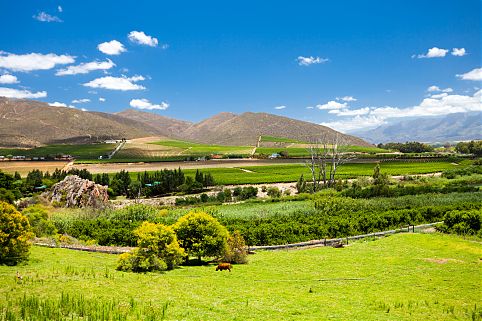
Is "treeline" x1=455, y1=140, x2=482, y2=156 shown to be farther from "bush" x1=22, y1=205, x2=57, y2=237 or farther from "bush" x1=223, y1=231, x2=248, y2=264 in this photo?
"bush" x1=22, y1=205, x2=57, y2=237

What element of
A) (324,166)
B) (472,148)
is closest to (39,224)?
(324,166)

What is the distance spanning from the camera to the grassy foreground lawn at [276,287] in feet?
44.3

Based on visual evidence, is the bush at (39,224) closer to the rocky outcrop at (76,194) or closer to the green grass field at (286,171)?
the rocky outcrop at (76,194)

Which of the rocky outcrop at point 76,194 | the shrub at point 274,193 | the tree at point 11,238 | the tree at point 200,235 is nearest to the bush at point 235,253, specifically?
the tree at point 200,235

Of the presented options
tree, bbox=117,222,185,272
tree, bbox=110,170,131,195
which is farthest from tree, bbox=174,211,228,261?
tree, bbox=110,170,131,195

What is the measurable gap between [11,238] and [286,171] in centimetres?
8431

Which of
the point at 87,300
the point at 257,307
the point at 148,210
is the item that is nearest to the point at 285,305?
the point at 257,307

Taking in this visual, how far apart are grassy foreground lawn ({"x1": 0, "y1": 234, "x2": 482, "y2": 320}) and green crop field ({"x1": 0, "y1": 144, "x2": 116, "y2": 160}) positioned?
125 meters

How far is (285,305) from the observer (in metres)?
14.9

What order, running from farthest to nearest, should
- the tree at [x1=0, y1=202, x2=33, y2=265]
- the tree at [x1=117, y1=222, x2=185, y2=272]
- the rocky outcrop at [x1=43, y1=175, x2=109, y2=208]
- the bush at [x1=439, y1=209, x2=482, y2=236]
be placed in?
the rocky outcrop at [x1=43, y1=175, x2=109, y2=208] < the bush at [x1=439, y1=209, x2=482, y2=236] < the tree at [x1=117, y1=222, x2=185, y2=272] < the tree at [x1=0, y1=202, x2=33, y2=265]

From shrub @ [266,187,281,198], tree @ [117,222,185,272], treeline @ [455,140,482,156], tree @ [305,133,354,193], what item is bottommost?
shrub @ [266,187,281,198]

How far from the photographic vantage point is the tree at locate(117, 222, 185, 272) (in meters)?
20.8

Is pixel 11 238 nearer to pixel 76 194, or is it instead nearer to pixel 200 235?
pixel 200 235

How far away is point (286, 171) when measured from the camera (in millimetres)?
100188
